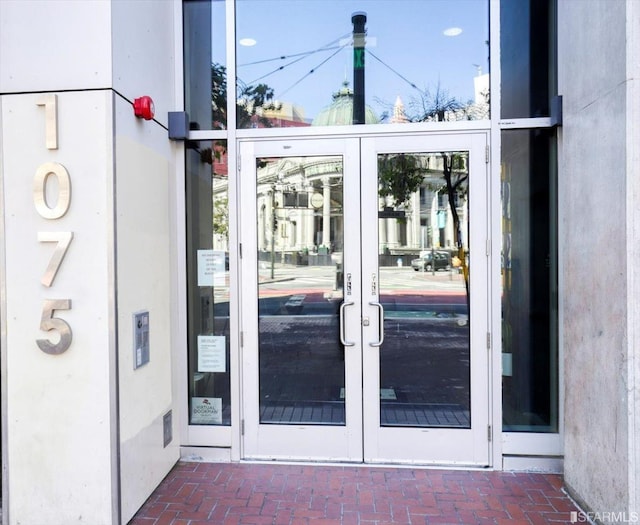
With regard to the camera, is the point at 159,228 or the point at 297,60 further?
the point at 297,60

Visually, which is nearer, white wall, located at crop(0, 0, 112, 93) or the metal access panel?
white wall, located at crop(0, 0, 112, 93)

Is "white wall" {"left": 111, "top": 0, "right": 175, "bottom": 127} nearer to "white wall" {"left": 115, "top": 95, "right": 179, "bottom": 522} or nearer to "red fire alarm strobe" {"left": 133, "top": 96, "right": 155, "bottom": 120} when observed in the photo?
"red fire alarm strobe" {"left": 133, "top": 96, "right": 155, "bottom": 120}

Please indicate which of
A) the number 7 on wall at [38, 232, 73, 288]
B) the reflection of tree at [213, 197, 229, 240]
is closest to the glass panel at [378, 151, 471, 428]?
the reflection of tree at [213, 197, 229, 240]

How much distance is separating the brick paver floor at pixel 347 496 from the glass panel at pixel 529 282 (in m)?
0.56

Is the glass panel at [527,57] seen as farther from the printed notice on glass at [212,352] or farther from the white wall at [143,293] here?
the printed notice on glass at [212,352]

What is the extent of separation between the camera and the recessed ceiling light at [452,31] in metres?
3.57

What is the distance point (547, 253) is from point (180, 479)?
3330mm

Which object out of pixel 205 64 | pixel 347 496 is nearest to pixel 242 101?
pixel 205 64

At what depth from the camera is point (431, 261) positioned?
346 centimetres

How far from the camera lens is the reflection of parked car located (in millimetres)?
3451

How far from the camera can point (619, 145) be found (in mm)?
2541

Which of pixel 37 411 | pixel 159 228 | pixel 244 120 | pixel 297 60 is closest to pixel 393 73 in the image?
pixel 297 60

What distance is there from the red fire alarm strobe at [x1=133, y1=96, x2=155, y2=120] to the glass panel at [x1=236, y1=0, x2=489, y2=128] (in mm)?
852

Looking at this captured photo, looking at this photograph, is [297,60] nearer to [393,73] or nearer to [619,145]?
[393,73]
